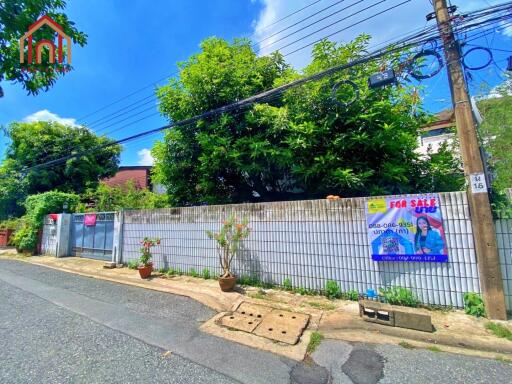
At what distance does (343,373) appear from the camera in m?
2.81

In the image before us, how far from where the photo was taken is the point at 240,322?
13.7 feet

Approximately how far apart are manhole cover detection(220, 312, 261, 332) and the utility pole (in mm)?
3598

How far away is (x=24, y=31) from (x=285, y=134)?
574cm

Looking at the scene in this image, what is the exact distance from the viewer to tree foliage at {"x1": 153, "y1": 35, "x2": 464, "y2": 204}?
6645 millimetres

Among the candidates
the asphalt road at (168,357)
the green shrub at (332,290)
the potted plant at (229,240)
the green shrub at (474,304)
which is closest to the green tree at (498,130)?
the green shrub at (474,304)

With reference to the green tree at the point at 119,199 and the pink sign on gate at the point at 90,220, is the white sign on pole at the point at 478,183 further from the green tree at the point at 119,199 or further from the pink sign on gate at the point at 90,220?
the pink sign on gate at the point at 90,220

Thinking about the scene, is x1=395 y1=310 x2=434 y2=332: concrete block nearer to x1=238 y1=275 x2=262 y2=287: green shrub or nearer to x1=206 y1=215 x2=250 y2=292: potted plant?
x1=238 y1=275 x2=262 y2=287: green shrub

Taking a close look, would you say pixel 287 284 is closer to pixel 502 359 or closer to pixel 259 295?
pixel 259 295

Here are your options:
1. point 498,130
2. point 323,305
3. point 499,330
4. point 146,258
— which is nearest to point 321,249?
point 323,305

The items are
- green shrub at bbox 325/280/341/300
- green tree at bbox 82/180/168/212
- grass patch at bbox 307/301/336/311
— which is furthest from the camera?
green tree at bbox 82/180/168/212

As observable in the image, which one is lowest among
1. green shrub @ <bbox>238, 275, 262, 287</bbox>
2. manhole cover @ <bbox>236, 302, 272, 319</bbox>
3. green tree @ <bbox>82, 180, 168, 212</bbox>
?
manhole cover @ <bbox>236, 302, 272, 319</bbox>

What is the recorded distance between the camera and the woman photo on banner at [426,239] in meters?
4.26

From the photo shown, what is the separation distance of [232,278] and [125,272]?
4375mm

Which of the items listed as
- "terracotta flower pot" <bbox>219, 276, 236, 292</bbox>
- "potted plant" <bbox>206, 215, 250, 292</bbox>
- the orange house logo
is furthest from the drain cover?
the orange house logo
